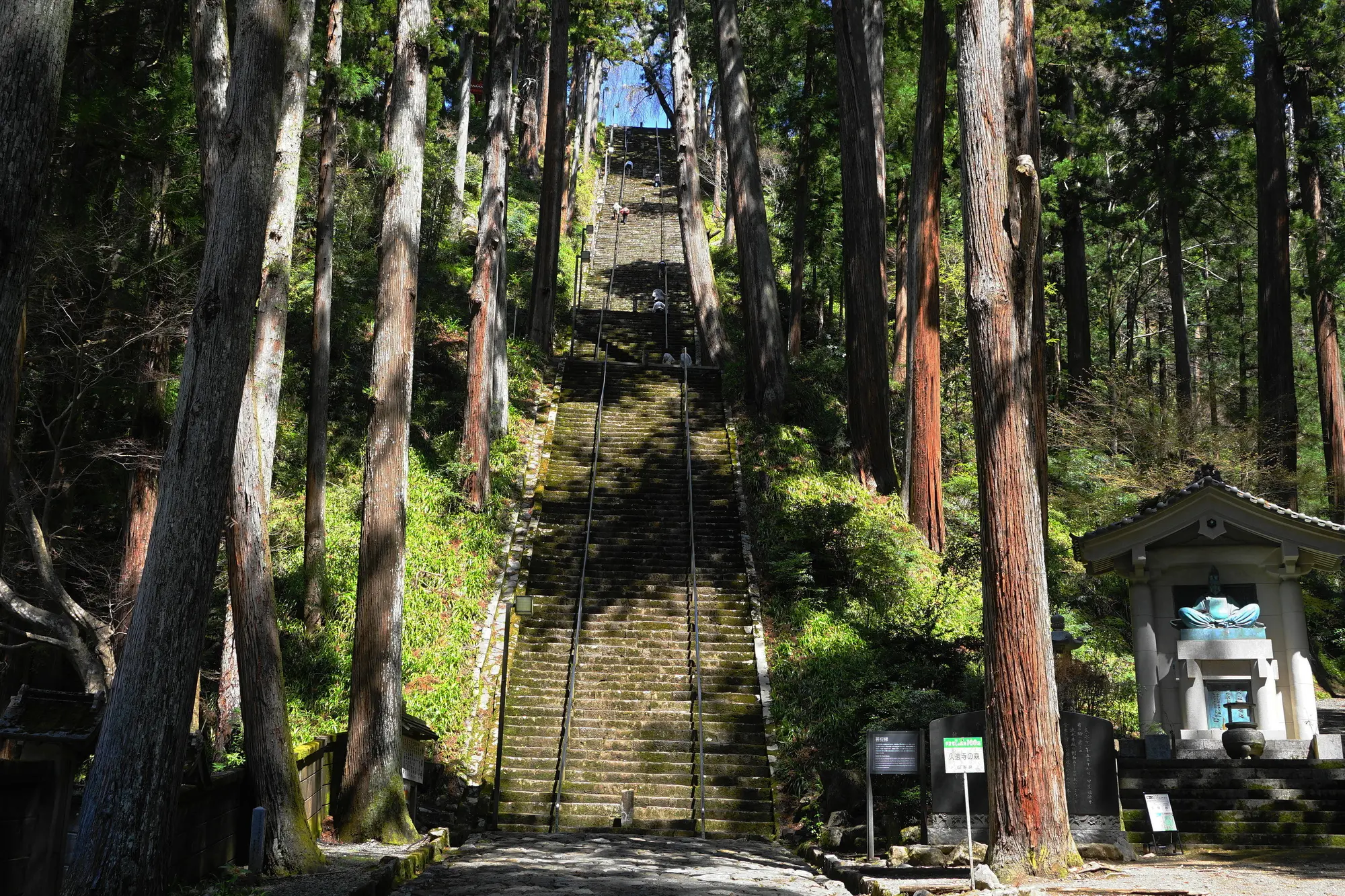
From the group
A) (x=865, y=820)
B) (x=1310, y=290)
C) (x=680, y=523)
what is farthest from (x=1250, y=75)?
(x=865, y=820)

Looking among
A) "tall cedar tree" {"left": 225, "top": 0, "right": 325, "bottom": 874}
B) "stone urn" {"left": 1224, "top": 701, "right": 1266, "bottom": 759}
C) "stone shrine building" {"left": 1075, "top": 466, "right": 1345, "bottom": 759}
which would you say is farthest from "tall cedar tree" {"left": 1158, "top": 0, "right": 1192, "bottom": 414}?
"tall cedar tree" {"left": 225, "top": 0, "right": 325, "bottom": 874}

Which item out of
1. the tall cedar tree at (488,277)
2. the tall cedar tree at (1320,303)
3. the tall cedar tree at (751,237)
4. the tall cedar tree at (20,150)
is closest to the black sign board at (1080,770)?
the tall cedar tree at (20,150)

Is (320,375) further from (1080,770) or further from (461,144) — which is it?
(461,144)

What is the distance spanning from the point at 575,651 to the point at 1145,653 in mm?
7801

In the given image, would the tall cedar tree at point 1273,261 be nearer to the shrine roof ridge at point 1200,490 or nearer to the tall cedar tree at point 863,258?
the tall cedar tree at point 863,258

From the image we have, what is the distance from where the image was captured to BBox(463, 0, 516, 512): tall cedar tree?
19.8 meters

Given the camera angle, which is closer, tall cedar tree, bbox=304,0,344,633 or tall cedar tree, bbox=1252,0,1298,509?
tall cedar tree, bbox=304,0,344,633

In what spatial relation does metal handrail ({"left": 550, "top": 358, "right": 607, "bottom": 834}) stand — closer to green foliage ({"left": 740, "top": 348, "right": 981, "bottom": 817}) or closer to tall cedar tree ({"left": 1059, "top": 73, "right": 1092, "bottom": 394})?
green foliage ({"left": 740, "top": 348, "right": 981, "bottom": 817})

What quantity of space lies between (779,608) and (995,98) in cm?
983

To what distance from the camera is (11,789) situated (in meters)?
4.95

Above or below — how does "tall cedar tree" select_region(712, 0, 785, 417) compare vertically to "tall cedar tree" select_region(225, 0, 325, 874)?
above

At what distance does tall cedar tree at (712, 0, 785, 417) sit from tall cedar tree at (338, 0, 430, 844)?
11770mm

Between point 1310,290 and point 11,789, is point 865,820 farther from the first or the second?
point 1310,290

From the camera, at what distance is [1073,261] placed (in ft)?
91.8
